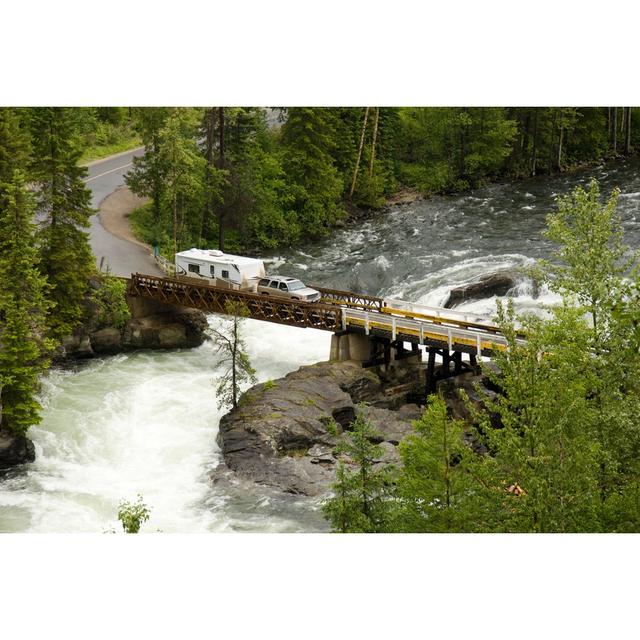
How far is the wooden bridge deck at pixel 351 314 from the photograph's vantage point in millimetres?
25938

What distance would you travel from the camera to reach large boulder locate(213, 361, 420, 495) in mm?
23062

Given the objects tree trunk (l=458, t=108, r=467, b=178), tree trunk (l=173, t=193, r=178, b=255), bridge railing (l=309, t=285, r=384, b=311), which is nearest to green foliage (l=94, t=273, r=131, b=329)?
tree trunk (l=173, t=193, r=178, b=255)

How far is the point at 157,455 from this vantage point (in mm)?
23703

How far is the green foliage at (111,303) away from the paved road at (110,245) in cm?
106

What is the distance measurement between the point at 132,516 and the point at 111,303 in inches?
504

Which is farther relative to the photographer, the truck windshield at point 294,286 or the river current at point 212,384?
the truck windshield at point 294,286

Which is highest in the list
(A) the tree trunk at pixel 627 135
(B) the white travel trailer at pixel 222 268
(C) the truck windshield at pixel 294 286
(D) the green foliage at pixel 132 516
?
(A) the tree trunk at pixel 627 135

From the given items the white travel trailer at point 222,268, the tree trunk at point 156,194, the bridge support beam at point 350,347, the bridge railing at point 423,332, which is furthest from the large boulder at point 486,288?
the tree trunk at point 156,194

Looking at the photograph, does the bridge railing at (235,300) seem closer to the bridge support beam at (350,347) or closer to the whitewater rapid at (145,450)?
the bridge support beam at (350,347)

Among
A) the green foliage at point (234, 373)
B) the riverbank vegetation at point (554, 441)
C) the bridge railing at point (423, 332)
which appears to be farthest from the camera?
the bridge railing at point (423, 332)

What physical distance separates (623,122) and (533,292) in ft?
15.3

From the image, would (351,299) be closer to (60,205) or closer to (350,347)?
(350,347)

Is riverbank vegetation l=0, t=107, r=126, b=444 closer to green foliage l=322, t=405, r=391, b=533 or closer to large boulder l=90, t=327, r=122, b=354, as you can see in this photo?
large boulder l=90, t=327, r=122, b=354
